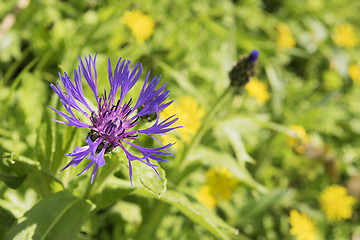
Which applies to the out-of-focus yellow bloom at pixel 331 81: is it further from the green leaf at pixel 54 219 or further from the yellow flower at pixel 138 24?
the green leaf at pixel 54 219

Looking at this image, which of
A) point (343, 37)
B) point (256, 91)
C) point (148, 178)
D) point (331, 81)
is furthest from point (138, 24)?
point (343, 37)

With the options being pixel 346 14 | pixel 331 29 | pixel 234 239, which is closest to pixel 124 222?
pixel 234 239

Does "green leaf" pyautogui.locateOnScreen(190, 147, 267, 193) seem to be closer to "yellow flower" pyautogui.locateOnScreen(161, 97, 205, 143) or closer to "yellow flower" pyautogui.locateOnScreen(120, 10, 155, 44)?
"yellow flower" pyautogui.locateOnScreen(161, 97, 205, 143)

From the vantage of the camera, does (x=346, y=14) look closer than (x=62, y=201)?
No

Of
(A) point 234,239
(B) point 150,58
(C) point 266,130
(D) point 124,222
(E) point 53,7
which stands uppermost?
(E) point 53,7

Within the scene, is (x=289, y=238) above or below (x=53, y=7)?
below

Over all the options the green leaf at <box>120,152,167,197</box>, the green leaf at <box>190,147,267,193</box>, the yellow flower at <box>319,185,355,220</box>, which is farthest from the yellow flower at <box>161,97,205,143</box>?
the yellow flower at <box>319,185,355,220</box>

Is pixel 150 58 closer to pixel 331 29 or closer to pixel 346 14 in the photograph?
pixel 331 29

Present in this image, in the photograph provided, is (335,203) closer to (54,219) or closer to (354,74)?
(354,74)

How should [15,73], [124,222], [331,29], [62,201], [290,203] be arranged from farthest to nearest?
[331,29]
[290,203]
[15,73]
[124,222]
[62,201]
